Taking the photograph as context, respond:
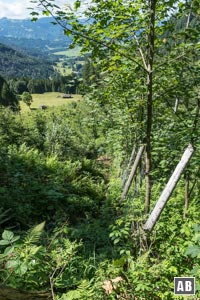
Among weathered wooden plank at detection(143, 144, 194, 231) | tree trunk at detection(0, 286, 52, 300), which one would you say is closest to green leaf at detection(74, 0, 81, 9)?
weathered wooden plank at detection(143, 144, 194, 231)

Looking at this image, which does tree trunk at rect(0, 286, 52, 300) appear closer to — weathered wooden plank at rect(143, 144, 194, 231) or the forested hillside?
the forested hillside

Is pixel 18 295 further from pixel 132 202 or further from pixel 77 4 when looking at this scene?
pixel 132 202

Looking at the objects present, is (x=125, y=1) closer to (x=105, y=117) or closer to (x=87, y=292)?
(x=87, y=292)

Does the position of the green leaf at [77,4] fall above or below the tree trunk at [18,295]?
above

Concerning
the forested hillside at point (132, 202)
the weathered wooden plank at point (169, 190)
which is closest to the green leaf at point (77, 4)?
the forested hillside at point (132, 202)

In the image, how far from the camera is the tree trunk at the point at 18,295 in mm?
2603

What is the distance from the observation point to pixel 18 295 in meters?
2.78

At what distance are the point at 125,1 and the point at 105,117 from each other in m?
4.70

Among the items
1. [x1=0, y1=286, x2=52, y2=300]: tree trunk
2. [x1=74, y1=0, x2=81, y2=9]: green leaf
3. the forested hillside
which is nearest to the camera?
[x1=0, y1=286, x2=52, y2=300]: tree trunk

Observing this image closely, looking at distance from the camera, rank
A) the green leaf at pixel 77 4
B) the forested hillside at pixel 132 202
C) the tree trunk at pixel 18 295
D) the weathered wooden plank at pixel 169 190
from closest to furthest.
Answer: the tree trunk at pixel 18 295, the forested hillside at pixel 132 202, the green leaf at pixel 77 4, the weathered wooden plank at pixel 169 190

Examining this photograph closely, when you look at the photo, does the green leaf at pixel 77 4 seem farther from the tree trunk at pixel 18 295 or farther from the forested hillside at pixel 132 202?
the tree trunk at pixel 18 295

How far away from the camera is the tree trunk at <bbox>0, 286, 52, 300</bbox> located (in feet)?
8.54

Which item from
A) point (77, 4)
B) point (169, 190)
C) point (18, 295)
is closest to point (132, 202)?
point (169, 190)

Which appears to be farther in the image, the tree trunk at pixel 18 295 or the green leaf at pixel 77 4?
the green leaf at pixel 77 4
